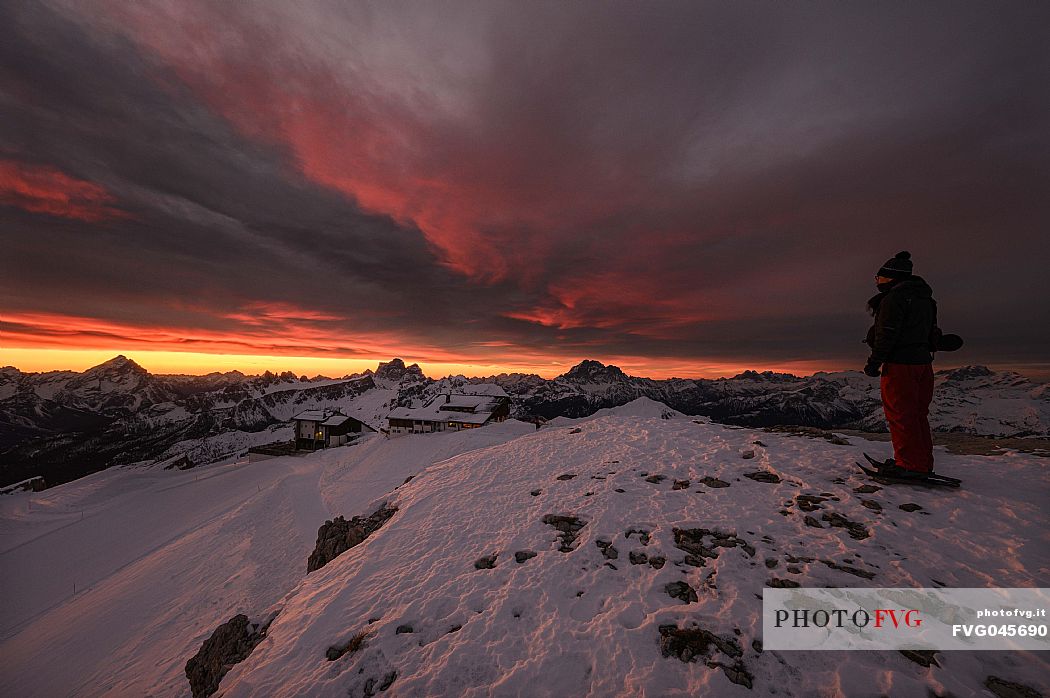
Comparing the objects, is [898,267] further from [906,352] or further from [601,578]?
[601,578]

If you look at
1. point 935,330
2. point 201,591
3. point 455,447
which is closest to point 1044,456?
point 935,330

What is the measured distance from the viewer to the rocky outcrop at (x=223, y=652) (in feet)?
28.5

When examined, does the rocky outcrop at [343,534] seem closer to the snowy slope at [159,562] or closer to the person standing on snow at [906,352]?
the snowy slope at [159,562]

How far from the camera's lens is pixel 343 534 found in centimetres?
1353

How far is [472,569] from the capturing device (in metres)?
8.66

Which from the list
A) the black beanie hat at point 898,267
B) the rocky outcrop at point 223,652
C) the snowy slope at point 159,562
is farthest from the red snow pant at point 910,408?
the snowy slope at point 159,562

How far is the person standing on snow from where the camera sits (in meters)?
8.23

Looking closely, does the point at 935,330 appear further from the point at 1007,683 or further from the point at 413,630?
the point at 413,630

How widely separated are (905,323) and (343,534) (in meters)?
18.8

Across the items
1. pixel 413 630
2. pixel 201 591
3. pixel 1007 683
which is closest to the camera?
pixel 1007 683

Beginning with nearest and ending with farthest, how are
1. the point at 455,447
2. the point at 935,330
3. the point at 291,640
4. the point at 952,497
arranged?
the point at 291,640
the point at 952,497
the point at 935,330
the point at 455,447

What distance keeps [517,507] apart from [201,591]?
2044 cm

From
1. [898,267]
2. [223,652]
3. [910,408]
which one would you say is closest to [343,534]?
[223,652]

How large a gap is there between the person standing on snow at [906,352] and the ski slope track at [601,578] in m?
1.18
